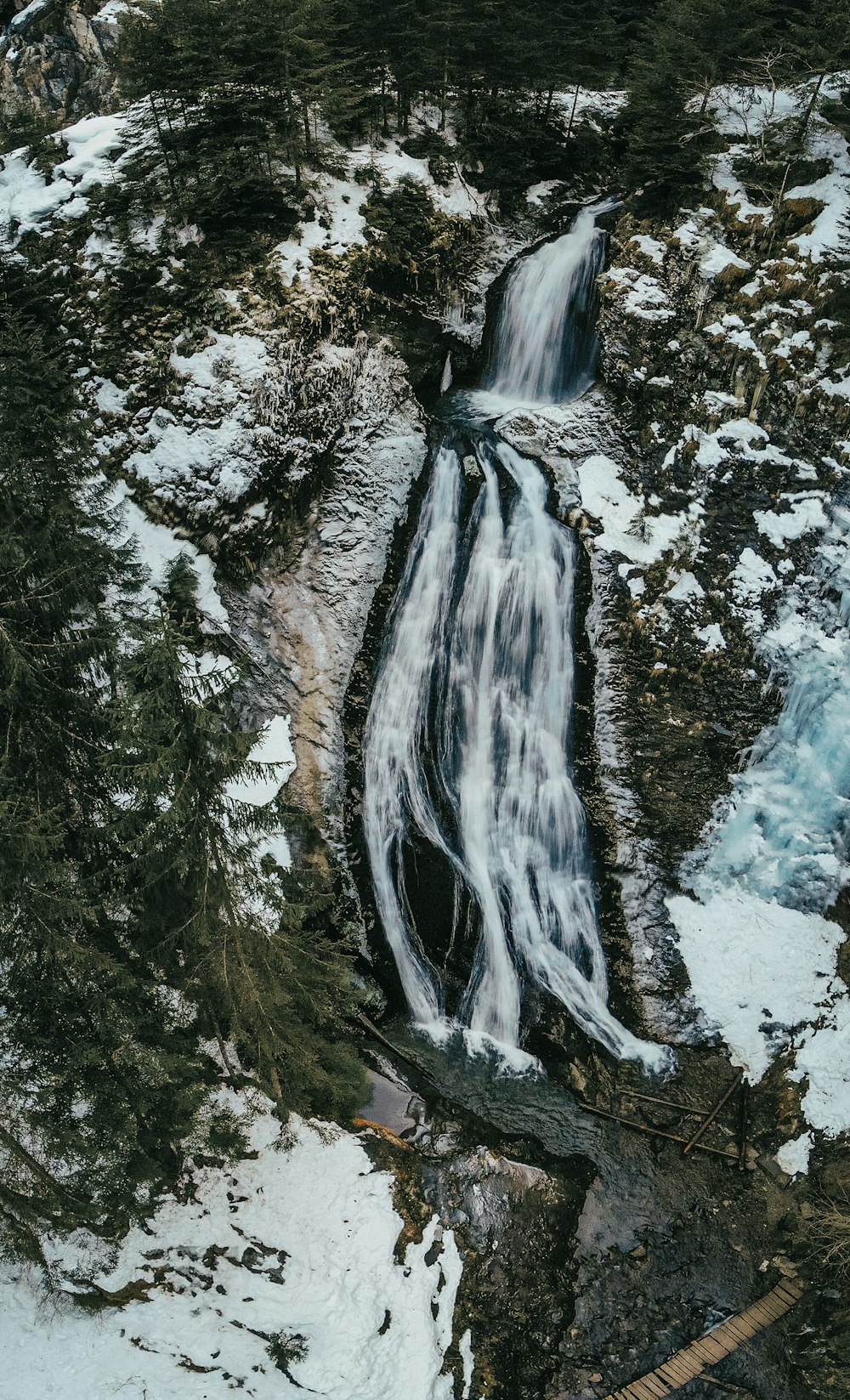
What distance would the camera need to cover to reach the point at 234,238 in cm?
1590

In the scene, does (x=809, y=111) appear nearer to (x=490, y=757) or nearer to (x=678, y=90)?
(x=678, y=90)

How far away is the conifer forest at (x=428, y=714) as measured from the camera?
8.22 meters

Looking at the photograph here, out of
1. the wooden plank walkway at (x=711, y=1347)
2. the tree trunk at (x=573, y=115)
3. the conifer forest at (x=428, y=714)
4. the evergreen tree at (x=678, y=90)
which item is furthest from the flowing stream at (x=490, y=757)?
the tree trunk at (x=573, y=115)

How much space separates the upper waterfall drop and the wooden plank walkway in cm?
1558

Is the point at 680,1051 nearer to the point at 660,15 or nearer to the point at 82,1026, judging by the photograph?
the point at 82,1026

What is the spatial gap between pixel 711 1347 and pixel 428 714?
9767mm

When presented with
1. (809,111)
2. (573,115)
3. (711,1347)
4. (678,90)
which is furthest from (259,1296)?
(573,115)

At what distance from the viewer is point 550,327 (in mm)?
17000

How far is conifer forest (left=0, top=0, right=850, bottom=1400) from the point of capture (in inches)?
324

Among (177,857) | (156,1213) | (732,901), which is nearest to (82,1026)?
(177,857)

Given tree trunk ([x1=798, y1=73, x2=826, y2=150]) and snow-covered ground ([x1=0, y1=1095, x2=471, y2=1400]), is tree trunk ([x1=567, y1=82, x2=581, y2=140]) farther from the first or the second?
snow-covered ground ([x1=0, y1=1095, x2=471, y2=1400])

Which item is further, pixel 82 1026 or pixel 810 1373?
pixel 810 1373

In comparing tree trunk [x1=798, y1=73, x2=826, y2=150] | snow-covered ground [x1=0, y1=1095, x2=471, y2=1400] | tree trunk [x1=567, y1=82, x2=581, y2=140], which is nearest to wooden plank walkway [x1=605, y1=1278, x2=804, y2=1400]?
snow-covered ground [x1=0, y1=1095, x2=471, y2=1400]

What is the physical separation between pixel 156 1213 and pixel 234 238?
1672cm
